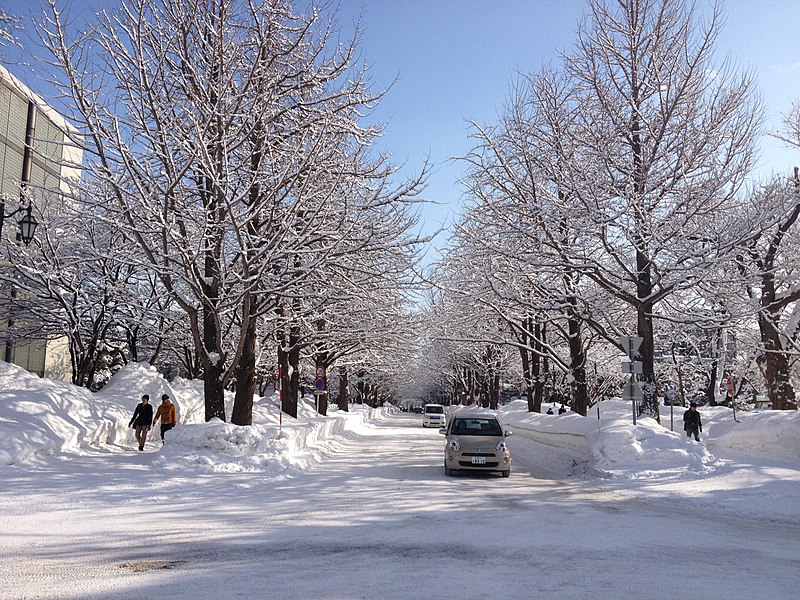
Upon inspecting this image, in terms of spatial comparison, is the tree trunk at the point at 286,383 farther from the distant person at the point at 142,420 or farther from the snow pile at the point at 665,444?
the snow pile at the point at 665,444

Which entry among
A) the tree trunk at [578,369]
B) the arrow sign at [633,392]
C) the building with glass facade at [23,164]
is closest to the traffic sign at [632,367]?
the arrow sign at [633,392]

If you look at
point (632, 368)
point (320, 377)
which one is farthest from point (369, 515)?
point (320, 377)

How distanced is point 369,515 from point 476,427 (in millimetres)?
7742

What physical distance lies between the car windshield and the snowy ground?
1398 mm

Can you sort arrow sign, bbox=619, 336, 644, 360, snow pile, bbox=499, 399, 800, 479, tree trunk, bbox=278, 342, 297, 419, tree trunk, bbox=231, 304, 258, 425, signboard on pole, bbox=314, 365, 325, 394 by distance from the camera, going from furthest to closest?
1. tree trunk, bbox=278, 342, 297, 419
2. signboard on pole, bbox=314, 365, 325, 394
3. tree trunk, bbox=231, 304, 258, 425
4. arrow sign, bbox=619, 336, 644, 360
5. snow pile, bbox=499, 399, 800, 479

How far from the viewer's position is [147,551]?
24.0 ft

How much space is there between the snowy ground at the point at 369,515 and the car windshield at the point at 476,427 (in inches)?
55.0

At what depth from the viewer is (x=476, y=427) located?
17.2m

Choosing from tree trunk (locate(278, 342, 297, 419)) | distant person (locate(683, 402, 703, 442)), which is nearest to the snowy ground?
distant person (locate(683, 402, 703, 442))

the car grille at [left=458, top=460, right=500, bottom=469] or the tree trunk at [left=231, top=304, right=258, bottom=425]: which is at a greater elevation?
the tree trunk at [left=231, top=304, right=258, bottom=425]

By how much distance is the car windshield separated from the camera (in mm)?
16797

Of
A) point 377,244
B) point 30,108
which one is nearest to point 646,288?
point 377,244

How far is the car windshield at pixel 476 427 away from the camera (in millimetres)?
16797

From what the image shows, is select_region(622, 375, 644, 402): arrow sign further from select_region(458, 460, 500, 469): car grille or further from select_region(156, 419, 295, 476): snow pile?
select_region(156, 419, 295, 476): snow pile
